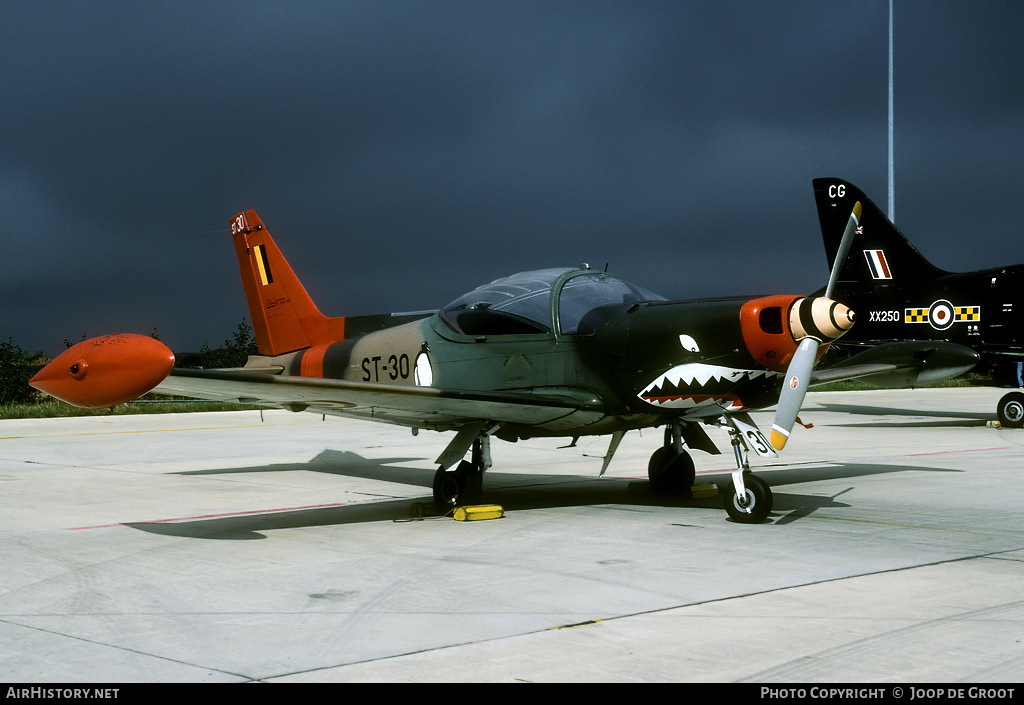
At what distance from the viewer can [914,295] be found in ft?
68.8

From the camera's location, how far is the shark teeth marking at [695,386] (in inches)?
310

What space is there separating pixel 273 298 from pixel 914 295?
14684 mm

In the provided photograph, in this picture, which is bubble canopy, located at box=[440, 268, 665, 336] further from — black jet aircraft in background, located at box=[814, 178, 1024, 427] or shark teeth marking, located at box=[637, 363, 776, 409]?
black jet aircraft in background, located at box=[814, 178, 1024, 427]

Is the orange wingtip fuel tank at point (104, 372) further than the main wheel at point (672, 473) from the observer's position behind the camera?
No

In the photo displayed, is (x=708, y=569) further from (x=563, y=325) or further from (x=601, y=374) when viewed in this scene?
(x=563, y=325)

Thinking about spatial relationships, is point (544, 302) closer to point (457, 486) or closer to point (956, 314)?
point (457, 486)

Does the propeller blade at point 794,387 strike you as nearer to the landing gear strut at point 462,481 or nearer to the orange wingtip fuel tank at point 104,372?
the landing gear strut at point 462,481

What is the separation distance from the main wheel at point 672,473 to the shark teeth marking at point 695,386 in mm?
1649

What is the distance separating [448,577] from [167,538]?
9.44 feet

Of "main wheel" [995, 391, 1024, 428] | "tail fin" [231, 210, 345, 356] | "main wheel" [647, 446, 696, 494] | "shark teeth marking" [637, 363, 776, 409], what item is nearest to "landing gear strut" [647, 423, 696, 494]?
"main wheel" [647, 446, 696, 494]

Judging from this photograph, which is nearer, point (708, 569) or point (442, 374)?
point (708, 569)

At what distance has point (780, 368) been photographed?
7773 mm

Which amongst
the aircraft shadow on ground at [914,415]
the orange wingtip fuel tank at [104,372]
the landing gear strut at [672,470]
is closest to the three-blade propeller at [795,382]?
the landing gear strut at [672,470]
